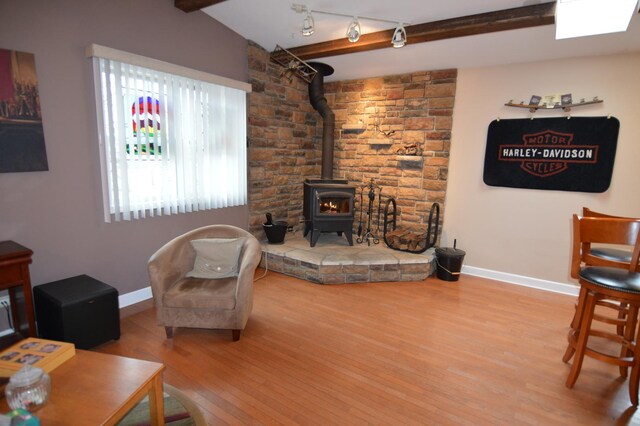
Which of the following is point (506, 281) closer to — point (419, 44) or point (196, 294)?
point (419, 44)

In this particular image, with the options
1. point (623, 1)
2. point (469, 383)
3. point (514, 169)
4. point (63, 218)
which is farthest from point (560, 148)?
point (63, 218)

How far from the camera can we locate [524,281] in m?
3.95

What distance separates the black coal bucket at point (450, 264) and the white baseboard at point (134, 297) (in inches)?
130

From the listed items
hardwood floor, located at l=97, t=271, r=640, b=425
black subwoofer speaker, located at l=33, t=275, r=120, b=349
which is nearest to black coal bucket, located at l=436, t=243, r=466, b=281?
hardwood floor, located at l=97, t=271, r=640, b=425

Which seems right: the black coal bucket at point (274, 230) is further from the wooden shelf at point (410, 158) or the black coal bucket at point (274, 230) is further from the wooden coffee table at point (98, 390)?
the wooden coffee table at point (98, 390)

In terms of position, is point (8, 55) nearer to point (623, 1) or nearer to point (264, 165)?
point (264, 165)

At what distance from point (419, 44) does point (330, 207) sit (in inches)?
84.7

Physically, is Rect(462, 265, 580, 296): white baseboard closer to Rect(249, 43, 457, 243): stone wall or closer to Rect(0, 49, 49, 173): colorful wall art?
Rect(249, 43, 457, 243): stone wall

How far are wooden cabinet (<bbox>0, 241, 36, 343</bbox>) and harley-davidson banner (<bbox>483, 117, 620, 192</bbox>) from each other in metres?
4.46

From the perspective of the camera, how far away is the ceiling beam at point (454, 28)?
2.77 meters

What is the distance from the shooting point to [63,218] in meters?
2.63

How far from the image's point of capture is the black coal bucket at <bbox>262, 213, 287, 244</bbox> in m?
4.28

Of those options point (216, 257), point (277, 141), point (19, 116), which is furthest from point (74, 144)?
point (277, 141)

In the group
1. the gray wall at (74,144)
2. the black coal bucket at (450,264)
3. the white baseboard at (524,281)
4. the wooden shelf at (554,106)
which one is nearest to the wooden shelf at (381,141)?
the wooden shelf at (554,106)
